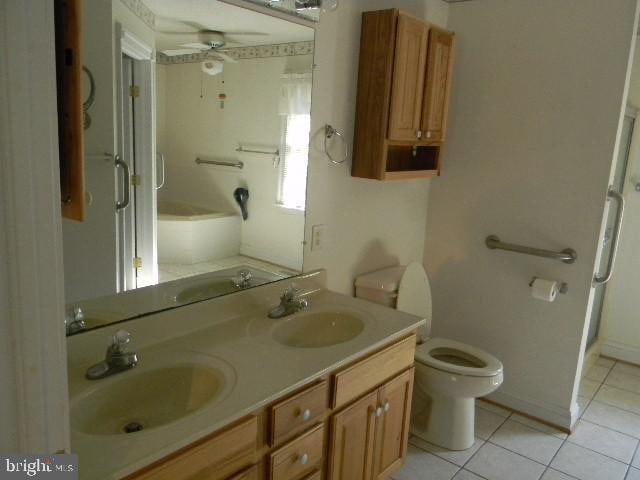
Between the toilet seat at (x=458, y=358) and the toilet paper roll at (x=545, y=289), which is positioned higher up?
the toilet paper roll at (x=545, y=289)

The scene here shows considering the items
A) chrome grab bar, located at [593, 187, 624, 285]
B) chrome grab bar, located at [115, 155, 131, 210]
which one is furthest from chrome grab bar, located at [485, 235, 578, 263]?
chrome grab bar, located at [115, 155, 131, 210]

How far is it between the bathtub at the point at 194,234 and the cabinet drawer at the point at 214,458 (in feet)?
2.28

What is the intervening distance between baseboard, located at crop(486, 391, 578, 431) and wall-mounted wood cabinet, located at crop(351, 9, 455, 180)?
1416mm

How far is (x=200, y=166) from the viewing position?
→ 1.82 m

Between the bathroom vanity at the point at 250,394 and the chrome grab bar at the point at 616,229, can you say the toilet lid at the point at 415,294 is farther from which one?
the chrome grab bar at the point at 616,229

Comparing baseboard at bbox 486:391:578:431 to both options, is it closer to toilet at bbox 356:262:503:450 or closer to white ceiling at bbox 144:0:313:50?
toilet at bbox 356:262:503:450

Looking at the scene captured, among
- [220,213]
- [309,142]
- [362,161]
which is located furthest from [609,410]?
[220,213]

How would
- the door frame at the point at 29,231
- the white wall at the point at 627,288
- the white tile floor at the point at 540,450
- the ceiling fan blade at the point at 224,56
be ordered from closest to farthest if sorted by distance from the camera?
the door frame at the point at 29,231 < the ceiling fan blade at the point at 224,56 < the white tile floor at the point at 540,450 < the white wall at the point at 627,288

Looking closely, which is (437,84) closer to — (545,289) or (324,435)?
(545,289)

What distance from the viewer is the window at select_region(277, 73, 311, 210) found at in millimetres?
2062

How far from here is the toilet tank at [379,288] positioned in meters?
2.49

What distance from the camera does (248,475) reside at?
1.35 m

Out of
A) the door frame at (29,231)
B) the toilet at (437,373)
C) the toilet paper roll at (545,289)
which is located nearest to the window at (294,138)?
the toilet at (437,373)

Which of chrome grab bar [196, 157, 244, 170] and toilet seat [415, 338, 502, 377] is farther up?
chrome grab bar [196, 157, 244, 170]
